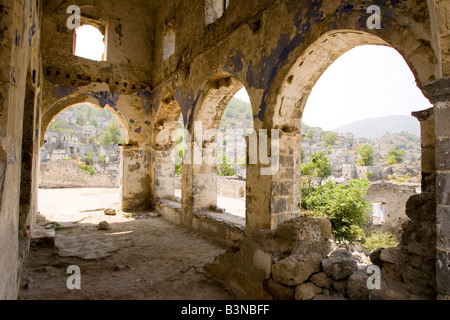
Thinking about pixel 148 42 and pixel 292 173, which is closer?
pixel 292 173

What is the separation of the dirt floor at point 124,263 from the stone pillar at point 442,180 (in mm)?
2048

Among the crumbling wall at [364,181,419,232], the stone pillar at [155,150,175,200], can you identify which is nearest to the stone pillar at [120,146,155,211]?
the stone pillar at [155,150,175,200]

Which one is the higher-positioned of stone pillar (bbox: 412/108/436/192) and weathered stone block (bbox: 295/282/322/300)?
stone pillar (bbox: 412/108/436/192)

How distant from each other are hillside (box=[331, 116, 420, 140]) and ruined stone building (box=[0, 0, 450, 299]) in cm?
15017

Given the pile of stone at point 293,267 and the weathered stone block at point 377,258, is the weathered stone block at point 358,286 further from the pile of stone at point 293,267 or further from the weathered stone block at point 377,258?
the weathered stone block at point 377,258

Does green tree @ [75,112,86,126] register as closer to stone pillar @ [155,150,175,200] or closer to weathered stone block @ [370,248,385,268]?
stone pillar @ [155,150,175,200]

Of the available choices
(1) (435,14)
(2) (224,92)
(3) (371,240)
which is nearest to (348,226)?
(3) (371,240)

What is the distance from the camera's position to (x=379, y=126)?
162m

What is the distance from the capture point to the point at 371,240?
9.08m

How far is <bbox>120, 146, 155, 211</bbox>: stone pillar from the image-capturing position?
29.2 feet

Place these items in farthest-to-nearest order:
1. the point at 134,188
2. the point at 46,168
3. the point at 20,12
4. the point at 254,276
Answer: the point at 46,168 → the point at 134,188 → the point at 254,276 → the point at 20,12

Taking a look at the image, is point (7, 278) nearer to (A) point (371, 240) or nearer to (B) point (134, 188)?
(B) point (134, 188)

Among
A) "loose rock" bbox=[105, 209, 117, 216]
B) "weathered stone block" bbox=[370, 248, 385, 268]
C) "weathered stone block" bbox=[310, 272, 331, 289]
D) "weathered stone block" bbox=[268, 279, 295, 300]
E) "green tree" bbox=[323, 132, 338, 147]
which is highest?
"green tree" bbox=[323, 132, 338, 147]

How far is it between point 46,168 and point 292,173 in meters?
16.4
